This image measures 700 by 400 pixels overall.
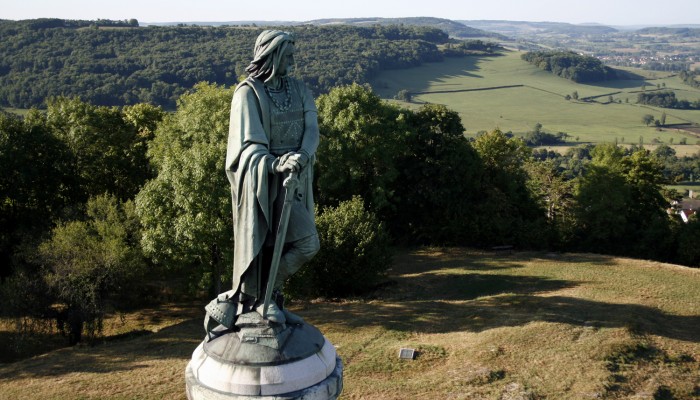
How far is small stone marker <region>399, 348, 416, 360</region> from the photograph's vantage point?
19.3m

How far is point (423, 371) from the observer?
18500 mm

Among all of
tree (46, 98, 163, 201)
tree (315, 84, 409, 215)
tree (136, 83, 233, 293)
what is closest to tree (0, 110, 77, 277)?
tree (46, 98, 163, 201)

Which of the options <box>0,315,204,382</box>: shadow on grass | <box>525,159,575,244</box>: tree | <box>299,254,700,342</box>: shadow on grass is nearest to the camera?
<box>0,315,204,382</box>: shadow on grass

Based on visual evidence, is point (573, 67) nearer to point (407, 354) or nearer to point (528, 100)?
point (528, 100)

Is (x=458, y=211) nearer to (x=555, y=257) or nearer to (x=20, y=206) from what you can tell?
(x=555, y=257)

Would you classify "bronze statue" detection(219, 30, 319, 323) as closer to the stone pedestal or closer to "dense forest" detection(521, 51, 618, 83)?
the stone pedestal

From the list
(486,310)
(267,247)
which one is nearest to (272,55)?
(267,247)

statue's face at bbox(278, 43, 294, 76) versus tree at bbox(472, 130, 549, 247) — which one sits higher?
statue's face at bbox(278, 43, 294, 76)

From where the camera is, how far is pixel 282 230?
26.3 ft

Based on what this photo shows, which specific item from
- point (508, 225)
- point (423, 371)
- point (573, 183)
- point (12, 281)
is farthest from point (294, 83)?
point (573, 183)

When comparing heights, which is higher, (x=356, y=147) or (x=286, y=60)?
(x=286, y=60)

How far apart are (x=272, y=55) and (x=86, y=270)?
761 inches

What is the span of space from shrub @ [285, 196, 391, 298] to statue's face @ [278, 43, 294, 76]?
1995cm

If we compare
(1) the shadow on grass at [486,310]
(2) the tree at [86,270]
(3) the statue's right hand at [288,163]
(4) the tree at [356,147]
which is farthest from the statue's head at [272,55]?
(4) the tree at [356,147]
